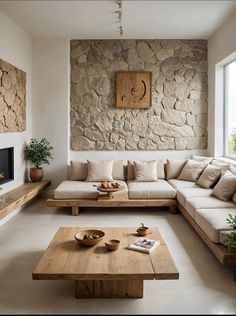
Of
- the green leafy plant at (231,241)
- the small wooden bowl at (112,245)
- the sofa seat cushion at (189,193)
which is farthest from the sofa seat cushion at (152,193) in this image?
the small wooden bowl at (112,245)

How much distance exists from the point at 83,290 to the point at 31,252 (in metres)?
1.15

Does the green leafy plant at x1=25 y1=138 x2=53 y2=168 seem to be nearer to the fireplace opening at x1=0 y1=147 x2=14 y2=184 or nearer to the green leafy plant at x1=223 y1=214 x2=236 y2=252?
the fireplace opening at x1=0 y1=147 x2=14 y2=184

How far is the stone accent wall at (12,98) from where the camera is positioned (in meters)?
4.54

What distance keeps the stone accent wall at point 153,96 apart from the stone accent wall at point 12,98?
39.3 inches

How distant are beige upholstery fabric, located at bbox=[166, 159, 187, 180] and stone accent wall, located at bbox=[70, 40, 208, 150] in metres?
0.42

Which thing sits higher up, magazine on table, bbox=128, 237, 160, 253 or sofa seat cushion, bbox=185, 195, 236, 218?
sofa seat cushion, bbox=185, 195, 236, 218

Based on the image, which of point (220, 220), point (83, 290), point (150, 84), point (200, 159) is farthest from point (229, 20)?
point (83, 290)

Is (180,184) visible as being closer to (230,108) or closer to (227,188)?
(227,188)

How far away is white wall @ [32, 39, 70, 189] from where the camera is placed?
5938mm

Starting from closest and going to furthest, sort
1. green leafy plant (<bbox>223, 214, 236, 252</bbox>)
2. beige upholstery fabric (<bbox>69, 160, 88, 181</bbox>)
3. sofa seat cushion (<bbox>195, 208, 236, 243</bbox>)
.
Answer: green leafy plant (<bbox>223, 214, 236, 252</bbox>)
sofa seat cushion (<bbox>195, 208, 236, 243</bbox>)
beige upholstery fabric (<bbox>69, 160, 88, 181</bbox>)

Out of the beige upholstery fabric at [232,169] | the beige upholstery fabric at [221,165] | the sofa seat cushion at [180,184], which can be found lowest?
the sofa seat cushion at [180,184]

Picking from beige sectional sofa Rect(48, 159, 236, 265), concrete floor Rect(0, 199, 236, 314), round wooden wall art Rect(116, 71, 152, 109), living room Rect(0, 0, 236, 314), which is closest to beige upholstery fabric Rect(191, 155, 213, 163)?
living room Rect(0, 0, 236, 314)

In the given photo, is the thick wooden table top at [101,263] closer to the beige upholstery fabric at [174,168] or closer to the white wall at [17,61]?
the white wall at [17,61]

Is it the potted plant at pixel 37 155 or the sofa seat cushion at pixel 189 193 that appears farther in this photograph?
the potted plant at pixel 37 155
